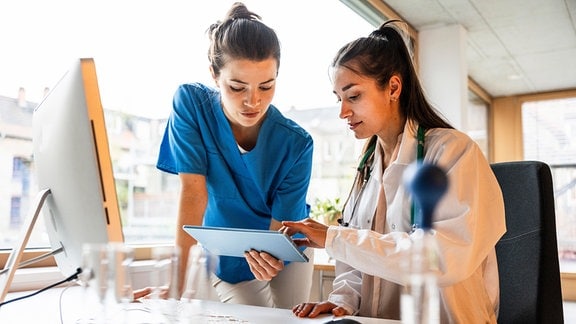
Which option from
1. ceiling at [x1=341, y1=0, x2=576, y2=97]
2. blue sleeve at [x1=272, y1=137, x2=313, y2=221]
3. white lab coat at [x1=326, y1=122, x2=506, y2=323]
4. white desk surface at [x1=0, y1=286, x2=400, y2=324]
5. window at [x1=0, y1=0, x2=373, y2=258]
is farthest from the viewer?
ceiling at [x1=341, y1=0, x2=576, y2=97]

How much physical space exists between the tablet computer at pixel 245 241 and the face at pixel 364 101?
1.27ft

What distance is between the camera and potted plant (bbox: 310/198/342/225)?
3.46m

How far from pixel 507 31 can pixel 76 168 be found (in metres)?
4.54

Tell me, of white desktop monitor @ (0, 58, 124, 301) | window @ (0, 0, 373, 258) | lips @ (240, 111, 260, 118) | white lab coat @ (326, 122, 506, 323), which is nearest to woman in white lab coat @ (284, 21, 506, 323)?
white lab coat @ (326, 122, 506, 323)

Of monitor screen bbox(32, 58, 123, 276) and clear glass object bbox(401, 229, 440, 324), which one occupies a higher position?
monitor screen bbox(32, 58, 123, 276)

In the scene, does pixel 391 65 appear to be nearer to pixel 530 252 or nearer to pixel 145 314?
pixel 530 252

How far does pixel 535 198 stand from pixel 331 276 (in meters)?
1.21

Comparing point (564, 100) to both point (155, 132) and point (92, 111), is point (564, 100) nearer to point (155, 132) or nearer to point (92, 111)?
point (155, 132)

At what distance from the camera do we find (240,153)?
161 centimetres

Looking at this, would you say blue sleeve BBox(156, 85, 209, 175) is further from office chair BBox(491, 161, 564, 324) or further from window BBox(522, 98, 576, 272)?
window BBox(522, 98, 576, 272)

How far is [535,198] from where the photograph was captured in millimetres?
1263

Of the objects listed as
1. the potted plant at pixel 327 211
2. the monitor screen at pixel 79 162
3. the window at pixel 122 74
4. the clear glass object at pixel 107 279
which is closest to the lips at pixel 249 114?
the window at pixel 122 74

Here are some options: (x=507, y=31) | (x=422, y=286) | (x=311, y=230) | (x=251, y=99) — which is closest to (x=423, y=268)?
(x=422, y=286)

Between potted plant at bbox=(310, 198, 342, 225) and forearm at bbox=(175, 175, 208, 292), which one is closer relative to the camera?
forearm at bbox=(175, 175, 208, 292)
